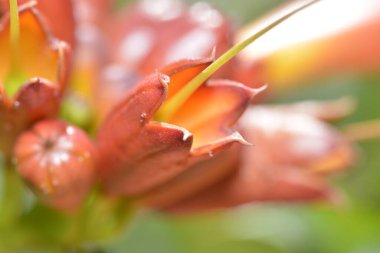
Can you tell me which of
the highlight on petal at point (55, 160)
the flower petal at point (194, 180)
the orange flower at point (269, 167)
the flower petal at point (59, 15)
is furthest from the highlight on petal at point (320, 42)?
the highlight on petal at point (55, 160)

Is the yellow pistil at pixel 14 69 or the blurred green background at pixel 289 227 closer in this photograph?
the yellow pistil at pixel 14 69

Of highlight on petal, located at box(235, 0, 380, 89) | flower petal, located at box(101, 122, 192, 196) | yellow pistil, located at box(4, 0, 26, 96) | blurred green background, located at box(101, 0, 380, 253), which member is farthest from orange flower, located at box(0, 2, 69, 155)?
blurred green background, located at box(101, 0, 380, 253)

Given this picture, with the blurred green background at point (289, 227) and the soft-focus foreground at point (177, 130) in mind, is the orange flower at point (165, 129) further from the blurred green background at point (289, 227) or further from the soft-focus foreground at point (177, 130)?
the blurred green background at point (289, 227)

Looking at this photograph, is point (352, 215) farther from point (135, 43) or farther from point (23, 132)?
point (23, 132)

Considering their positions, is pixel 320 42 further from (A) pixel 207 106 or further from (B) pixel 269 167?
(A) pixel 207 106

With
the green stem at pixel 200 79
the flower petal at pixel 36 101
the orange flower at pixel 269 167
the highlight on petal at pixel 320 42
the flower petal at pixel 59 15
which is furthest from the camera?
the highlight on petal at pixel 320 42

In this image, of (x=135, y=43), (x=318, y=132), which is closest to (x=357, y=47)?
(x=318, y=132)

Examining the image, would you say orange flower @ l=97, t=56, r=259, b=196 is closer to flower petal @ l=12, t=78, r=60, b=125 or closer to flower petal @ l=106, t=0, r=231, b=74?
flower petal @ l=12, t=78, r=60, b=125
